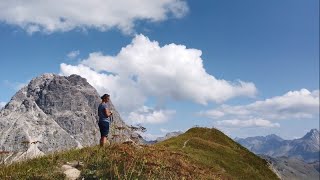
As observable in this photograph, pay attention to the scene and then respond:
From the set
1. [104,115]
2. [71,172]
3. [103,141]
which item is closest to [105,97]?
[104,115]

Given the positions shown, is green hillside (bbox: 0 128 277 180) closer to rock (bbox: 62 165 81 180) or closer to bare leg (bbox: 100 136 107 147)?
rock (bbox: 62 165 81 180)

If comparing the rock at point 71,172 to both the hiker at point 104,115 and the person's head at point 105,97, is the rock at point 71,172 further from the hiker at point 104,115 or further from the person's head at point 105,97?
the person's head at point 105,97

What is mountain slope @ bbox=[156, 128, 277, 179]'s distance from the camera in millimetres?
34062

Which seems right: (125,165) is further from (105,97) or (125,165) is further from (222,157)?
(222,157)

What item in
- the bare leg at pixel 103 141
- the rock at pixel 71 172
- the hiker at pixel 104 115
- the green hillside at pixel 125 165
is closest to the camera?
the green hillside at pixel 125 165

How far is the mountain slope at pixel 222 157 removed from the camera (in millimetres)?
34062

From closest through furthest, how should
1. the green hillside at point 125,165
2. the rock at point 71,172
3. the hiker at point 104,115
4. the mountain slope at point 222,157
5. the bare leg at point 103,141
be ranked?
the green hillside at point 125,165, the rock at point 71,172, the bare leg at point 103,141, the hiker at point 104,115, the mountain slope at point 222,157

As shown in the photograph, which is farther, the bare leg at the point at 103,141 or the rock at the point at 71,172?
the bare leg at the point at 103,141

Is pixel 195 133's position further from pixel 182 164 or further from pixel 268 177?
pixel 182 164

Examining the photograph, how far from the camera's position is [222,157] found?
37.4m

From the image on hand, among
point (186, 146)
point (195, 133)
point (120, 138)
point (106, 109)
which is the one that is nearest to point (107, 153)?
point (120, 138)

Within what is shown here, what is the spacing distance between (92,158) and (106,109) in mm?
5504

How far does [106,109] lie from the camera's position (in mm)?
25469

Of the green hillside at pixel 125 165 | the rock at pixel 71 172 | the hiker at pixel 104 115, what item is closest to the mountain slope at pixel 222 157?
the green hillside at pixel 125 165
